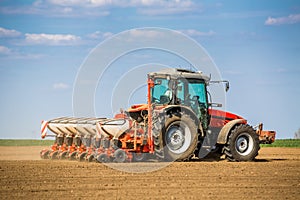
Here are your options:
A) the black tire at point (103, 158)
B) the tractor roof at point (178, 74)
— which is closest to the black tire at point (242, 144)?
the tractor roof at point (178, 74)

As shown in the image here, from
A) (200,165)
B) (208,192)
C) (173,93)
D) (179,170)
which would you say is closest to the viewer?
(208,192)

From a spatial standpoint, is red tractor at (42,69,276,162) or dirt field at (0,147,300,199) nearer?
dirt field at (0,147,300,199)

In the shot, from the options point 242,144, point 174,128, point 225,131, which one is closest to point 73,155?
point 174,128

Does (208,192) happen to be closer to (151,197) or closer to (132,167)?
(151,197)

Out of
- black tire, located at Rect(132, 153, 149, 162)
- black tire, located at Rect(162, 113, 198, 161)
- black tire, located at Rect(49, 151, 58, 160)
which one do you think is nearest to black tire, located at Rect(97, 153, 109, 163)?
black tire, located at Rect(132, 153, 149, 162)

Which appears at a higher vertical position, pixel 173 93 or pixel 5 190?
pixel 173 93

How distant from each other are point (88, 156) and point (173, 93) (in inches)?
124

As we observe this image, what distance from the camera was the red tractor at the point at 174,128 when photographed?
17297mm

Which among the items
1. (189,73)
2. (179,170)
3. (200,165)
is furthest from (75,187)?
(189,73)

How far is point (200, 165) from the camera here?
16.6m

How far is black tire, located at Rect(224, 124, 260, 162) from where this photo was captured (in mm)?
18109

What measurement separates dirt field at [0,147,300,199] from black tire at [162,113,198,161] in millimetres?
732

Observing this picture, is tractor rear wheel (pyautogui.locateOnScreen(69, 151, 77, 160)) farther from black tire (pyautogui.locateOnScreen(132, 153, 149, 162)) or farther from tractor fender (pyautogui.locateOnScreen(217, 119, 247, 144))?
tractor fender (pyautogui.locateOnScreen(217, 119, 247, 144))

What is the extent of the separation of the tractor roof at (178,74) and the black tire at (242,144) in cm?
187
